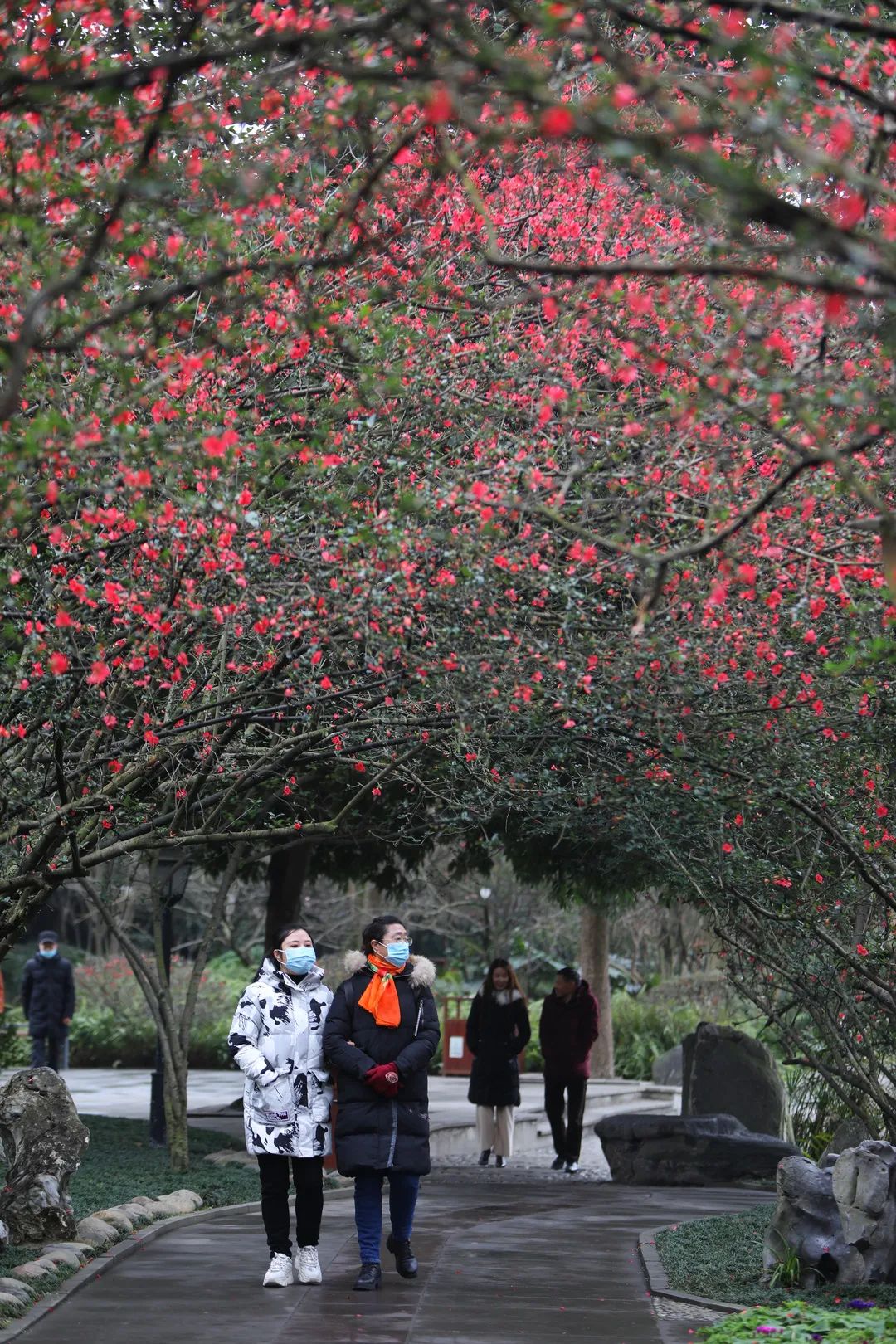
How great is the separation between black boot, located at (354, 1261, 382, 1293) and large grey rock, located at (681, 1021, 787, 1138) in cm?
813

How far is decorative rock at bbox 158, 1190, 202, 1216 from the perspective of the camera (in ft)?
35.4

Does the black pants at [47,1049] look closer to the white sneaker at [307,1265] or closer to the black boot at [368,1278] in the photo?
the white sneaker at [307,1265]

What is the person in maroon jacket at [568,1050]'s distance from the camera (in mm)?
15000

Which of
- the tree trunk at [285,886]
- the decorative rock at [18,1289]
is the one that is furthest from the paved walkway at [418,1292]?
the tree trunk at [285,886]

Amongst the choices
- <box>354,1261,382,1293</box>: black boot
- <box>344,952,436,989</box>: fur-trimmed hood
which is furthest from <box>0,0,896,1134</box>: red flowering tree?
<box>354,1261,382,1293</box>: black boot

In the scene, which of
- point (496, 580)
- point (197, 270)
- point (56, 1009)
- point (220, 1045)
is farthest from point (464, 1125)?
point (197, 270)

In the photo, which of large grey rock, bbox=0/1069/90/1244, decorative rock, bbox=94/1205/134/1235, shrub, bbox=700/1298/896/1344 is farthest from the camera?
decorative rock, bbox=94/1205/134/1235

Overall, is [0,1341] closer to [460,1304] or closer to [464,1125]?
[460,1304]

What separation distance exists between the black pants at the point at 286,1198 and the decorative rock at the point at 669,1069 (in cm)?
1783

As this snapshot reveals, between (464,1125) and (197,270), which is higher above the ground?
(197,270)

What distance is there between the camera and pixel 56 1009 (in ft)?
63.0

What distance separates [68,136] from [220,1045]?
73.5ft

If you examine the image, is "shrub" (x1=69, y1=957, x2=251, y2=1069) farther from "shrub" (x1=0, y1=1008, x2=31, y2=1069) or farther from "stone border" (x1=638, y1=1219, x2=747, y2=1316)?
"stone border" (x1=638, y1=1219, x2=747, y2=1316)

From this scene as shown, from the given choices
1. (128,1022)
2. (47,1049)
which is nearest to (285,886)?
(47,1049)
